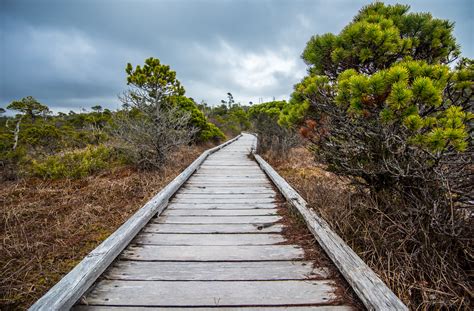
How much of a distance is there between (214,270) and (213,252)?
0.96ft

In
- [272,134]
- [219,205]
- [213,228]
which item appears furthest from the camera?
[272,134]

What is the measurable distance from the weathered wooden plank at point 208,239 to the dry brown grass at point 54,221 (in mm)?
610

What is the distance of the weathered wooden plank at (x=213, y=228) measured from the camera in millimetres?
2688

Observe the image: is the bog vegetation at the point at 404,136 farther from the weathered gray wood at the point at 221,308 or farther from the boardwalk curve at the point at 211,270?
the boardwalk curve at the point at 211,270

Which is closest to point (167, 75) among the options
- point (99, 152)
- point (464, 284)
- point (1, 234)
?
point (99, 152)

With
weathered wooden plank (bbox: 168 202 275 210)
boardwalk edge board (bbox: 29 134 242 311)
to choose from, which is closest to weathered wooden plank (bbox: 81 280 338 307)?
boardwalk edge board (bbox: 29 134 242 311)

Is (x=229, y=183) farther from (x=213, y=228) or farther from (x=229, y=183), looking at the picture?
(x=213, y=228)

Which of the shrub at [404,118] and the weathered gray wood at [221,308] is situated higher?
the shrub at [404,118]

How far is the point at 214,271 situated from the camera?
6.29 ft

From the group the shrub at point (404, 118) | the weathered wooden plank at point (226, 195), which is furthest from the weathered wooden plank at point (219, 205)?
the shrub at point (404, 118)

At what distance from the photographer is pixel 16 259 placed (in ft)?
6.97

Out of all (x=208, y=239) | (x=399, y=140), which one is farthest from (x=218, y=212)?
(x=399, y=140)

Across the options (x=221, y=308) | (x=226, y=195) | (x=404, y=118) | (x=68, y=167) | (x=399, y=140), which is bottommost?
(x=221, y=308)

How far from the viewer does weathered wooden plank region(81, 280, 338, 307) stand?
157cm
